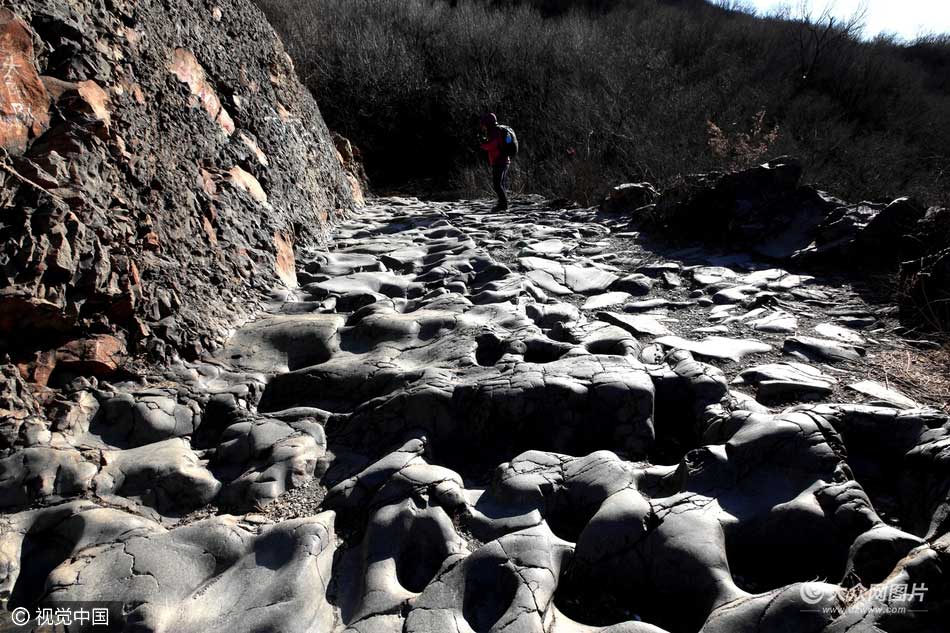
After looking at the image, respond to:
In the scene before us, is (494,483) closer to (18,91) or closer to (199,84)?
(18,91)

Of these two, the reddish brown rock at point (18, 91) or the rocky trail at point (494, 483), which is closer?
the rocky trail at point (494, 483)

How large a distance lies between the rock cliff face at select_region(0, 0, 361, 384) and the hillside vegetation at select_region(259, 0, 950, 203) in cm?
640

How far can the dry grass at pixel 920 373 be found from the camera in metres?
2.64

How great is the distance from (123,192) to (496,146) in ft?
17.9

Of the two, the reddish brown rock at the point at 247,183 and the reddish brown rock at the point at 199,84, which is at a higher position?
the reddish brown rock at the point at 199,84

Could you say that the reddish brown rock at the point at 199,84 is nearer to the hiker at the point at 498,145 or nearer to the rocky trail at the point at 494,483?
the rocky trail at the point at 494,483

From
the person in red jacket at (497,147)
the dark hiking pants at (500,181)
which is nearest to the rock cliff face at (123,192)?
the person in red jacket at (497,147)

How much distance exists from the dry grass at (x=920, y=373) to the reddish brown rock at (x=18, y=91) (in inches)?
150

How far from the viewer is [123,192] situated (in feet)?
9.77

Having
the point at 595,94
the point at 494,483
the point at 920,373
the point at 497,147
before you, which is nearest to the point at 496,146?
the point at 497,147

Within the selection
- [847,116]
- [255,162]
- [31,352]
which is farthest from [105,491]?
[847,116]

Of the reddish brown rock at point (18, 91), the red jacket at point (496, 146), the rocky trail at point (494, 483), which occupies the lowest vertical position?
the rocky trail at point (494, 483)

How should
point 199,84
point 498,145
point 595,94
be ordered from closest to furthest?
point 199,84
point 498,145
point 595,94

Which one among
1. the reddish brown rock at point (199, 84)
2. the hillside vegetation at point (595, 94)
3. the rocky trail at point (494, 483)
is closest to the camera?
the rocky trail at point (494, 483)
